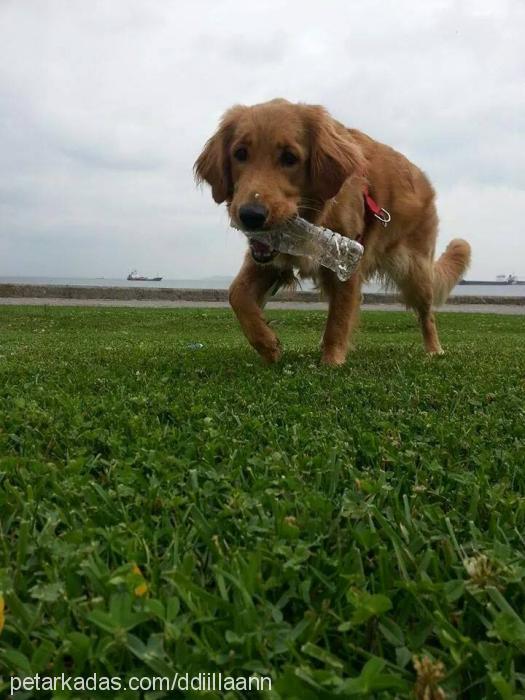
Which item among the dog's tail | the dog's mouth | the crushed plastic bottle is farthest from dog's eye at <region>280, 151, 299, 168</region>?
the dog's tail

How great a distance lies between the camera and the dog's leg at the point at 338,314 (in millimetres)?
4504

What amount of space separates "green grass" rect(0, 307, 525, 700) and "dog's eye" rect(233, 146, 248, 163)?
5.99ft

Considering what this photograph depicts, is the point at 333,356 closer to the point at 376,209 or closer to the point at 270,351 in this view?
the point at 270,351

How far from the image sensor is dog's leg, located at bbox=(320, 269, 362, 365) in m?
4.50

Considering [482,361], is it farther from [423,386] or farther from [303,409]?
[303,409]

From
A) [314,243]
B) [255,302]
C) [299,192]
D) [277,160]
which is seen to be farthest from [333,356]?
A: [277,160]

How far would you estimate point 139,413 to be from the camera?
2494mm

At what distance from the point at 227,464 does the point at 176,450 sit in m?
0.23

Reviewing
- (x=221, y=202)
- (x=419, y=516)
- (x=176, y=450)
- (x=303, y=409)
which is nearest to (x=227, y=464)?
(x=176, y=450)

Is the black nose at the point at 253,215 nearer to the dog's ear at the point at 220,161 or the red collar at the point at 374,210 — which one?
the dog's ear at the point at 220,161

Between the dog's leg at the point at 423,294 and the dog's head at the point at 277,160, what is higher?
the dog's head at the point at 277,160

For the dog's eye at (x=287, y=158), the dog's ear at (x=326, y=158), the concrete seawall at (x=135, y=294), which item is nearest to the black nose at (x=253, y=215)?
the dog's eye at (x=287, y=158)

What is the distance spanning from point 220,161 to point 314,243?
82 cm

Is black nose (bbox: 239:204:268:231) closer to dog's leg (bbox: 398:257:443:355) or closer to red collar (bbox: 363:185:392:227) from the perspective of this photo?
red collar (bbox: 363:185:392:227)
